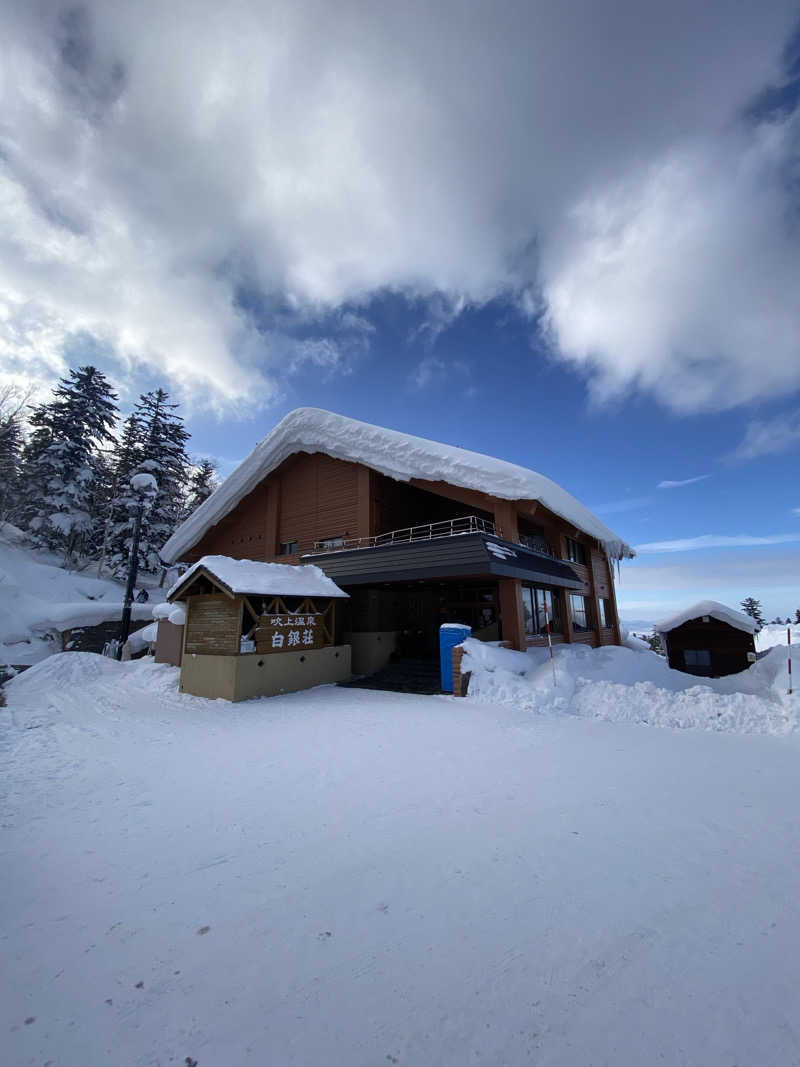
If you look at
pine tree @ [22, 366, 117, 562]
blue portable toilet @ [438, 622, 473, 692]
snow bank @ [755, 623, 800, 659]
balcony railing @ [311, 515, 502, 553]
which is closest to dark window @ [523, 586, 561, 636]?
balcony railing @ [311, 515, 502, 553]

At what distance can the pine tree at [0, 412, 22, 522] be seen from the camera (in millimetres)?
28719

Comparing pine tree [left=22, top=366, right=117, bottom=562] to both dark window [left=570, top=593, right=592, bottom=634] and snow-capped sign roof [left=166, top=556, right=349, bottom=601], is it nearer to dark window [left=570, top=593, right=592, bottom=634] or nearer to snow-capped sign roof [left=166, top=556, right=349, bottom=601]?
snow-capped sign roof [left=166, top=556, right=349, bottom=601]

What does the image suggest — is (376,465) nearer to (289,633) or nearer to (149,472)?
(289,633)

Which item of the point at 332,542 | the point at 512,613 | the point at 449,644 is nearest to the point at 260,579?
the point at 332,542

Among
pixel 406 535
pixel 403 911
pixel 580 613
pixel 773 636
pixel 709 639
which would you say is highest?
pixel 406 535

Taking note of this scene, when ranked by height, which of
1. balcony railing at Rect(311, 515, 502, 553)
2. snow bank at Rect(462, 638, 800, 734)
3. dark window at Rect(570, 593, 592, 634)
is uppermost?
balcony railing at Rect(311, 515, 502, 553)

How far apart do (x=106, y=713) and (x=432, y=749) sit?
7640 millimetres

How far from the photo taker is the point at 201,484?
3825 centimetres

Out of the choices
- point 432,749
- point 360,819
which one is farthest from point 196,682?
point 360,819

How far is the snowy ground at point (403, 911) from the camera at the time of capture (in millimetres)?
1984

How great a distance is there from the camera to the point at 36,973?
235cm

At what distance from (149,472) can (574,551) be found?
26.4 m

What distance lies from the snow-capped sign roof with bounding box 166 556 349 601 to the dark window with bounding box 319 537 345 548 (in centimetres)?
289

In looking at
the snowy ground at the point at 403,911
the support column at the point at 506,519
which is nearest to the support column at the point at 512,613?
the support column at the point at 506,519
